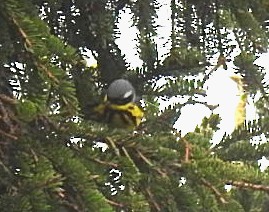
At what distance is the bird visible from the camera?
1.10 m

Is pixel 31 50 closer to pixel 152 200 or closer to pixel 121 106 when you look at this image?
pixel 152 200

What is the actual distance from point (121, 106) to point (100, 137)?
30cm

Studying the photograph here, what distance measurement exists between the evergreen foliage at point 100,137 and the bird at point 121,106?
2 centimetres

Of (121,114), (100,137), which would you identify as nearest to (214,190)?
(100,137)

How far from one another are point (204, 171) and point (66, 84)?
0.74 feet

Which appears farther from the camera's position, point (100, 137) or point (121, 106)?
point (121, 106)

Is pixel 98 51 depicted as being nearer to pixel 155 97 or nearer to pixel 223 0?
pixel 155 97

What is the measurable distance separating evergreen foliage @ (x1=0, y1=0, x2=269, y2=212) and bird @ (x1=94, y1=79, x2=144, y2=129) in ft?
0.08

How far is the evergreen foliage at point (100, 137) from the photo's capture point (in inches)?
31.8

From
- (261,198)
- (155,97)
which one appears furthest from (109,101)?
(261,198)

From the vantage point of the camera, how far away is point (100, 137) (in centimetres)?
88

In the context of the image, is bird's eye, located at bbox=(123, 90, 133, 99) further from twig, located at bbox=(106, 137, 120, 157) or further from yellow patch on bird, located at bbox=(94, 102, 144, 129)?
twig, located at bbox=(106, 137, 120, 157)

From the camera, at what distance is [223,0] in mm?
1137

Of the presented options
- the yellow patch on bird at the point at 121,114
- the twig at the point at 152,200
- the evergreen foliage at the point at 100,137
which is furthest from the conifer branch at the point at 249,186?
the yellow patch on bird at the point at 121,114
